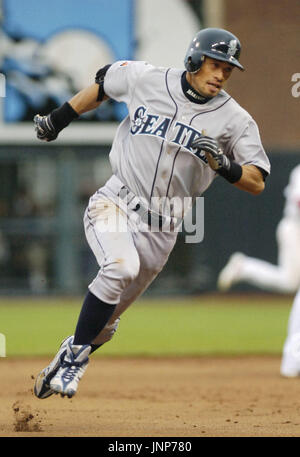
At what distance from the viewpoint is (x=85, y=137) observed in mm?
15438

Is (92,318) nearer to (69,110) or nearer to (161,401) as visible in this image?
(69,110)

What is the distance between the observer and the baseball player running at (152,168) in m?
4.59

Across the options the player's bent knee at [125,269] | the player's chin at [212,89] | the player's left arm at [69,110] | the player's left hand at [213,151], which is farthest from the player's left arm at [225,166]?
the player's left arm at [69,110]

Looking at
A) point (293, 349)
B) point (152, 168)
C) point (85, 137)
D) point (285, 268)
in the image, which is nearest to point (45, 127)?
point (152, 168)

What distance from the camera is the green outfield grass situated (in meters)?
9.30

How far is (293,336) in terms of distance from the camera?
6.89 meters

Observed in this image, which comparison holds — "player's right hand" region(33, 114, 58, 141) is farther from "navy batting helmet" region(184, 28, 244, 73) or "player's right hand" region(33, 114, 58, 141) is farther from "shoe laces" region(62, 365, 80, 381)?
"shoe laces" region(62, 365, 80, 381)

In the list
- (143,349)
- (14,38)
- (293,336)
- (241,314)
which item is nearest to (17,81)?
(14,38)

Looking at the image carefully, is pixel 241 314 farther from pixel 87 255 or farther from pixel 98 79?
pixel 98 79

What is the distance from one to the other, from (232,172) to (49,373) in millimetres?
1373

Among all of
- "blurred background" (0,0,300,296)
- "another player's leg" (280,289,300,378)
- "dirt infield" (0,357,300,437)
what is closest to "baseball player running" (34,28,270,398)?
"dirt infield" (0,357,300,437)

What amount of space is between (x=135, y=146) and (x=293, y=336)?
2.62 metres

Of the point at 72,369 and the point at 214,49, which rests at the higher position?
the point at 214,49

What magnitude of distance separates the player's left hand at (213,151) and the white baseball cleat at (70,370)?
110cm
